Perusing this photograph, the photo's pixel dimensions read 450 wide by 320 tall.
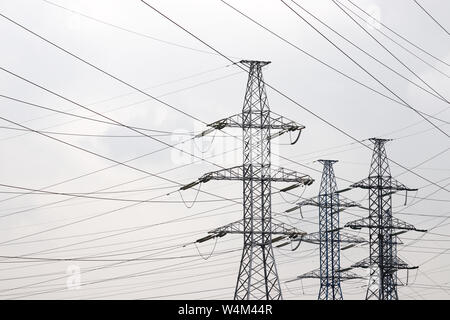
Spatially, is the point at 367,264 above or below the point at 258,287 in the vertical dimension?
above

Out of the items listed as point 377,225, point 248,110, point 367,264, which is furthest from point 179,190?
point 367,264

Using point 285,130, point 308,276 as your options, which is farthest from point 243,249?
point 308,276

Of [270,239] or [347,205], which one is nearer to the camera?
[270,239]

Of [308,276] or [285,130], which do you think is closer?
[285,130]

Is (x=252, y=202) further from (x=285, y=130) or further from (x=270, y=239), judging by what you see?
(x=285, y=130)
